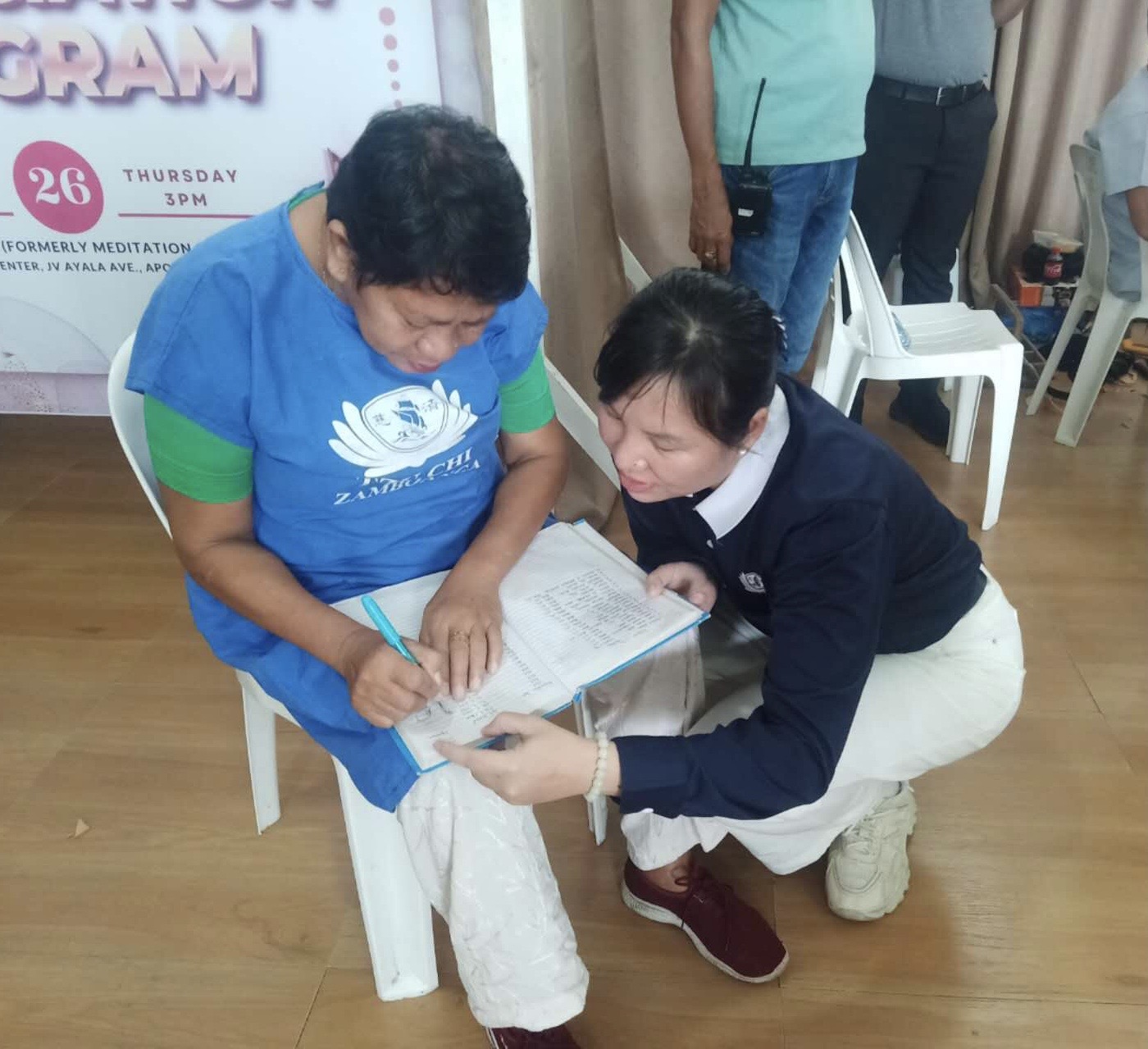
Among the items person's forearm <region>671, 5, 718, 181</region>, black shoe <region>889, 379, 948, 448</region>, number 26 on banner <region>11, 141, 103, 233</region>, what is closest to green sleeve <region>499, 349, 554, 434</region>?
person's forearm <region>671, 5, 718, 181</region>

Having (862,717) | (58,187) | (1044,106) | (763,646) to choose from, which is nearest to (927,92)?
(1044,106)

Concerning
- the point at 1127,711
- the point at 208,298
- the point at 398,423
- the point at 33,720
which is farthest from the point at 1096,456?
the point at 33,720

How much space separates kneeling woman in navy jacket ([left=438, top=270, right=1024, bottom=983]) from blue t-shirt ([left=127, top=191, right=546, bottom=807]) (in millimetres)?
188

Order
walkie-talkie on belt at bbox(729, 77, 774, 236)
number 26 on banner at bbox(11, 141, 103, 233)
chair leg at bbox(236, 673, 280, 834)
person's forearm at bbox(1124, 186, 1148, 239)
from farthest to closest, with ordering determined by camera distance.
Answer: person's forearm at bbox(1124, 186, 1148, 239)
number 26 on banner at bbox(11, 141, 103, 233)
walkie-talkie on belt at bbox(729, 77, 774, 236)
chair leg at bbox(236, 673, 280, 834)

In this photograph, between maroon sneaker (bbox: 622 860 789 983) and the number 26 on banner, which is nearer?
maroon sneaker (bbox: 622 860 789 983)

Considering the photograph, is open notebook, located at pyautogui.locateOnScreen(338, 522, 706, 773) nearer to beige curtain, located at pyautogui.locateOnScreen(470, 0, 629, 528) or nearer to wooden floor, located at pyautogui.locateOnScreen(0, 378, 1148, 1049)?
wooden floor, located at pyautogui.locateOnScreen(0, 378, 1148, 1049)

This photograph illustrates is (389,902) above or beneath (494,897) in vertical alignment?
beneath

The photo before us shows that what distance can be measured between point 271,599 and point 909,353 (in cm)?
150

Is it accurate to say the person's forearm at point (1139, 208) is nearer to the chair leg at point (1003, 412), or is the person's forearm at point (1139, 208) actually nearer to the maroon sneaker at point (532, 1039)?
the chair leg at point (1003, 412)

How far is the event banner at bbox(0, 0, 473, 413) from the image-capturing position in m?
1.60

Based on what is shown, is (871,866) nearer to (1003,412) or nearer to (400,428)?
(400,428)

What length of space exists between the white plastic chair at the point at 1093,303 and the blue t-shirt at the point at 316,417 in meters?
1.84

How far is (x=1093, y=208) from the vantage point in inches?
91.9

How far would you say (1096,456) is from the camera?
2393mm
